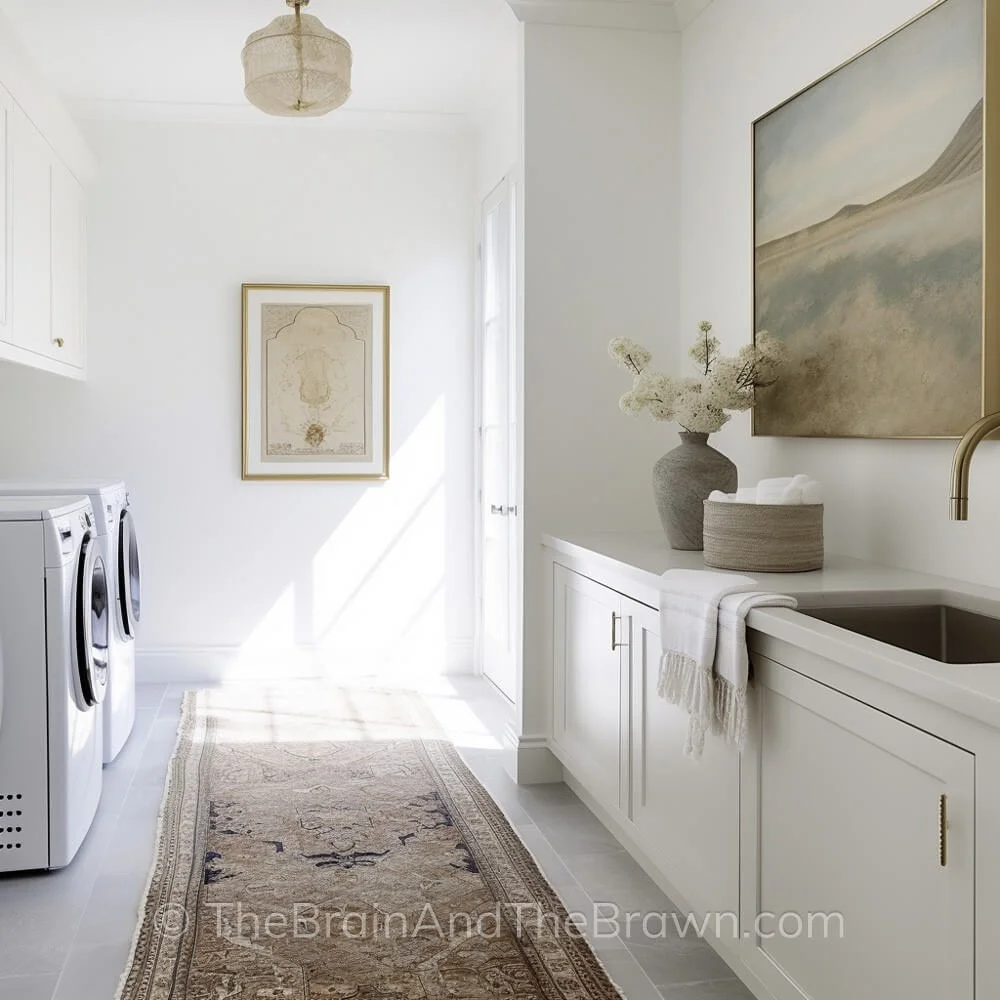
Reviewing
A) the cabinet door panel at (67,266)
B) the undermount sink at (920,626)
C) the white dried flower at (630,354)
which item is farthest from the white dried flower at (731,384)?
the cabinet door panel at (67,266)

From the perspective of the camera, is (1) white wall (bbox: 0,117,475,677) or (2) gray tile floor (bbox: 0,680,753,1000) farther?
(1) white wall (bbox: 0,117,475,677)

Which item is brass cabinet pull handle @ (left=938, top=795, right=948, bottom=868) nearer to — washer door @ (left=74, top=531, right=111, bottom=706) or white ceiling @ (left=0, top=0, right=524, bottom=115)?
washer door @ (left=74, top=531, right=111, bottom=706)

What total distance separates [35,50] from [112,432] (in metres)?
1.65

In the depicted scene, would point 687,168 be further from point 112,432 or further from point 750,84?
point 112,432

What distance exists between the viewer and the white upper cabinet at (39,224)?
143 inches

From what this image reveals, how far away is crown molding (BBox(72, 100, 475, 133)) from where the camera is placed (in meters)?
4.93

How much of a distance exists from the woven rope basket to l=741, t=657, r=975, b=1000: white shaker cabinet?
49 centimetres

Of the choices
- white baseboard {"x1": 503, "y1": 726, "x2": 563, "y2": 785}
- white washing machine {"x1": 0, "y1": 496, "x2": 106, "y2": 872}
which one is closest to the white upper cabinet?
white washing machine {"x1": 0, "y1": 496, "x2": 106, "y2": 872}

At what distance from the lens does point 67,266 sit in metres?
4.59

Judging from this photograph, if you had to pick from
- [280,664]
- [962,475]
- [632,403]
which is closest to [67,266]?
[280,664]

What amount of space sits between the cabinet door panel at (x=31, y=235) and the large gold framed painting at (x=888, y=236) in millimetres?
2506

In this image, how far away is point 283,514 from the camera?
17.1ft

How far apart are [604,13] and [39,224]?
2.22 m

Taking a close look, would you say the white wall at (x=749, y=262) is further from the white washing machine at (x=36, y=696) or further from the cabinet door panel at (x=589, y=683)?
the white washing machine at (x=36, y=696)
